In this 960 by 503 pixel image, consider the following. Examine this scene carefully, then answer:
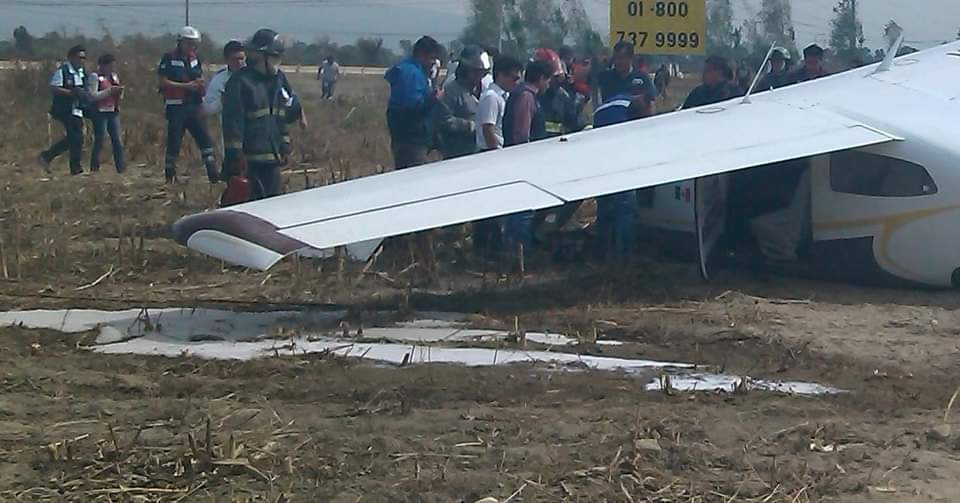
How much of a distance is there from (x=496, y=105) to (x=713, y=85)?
272cm

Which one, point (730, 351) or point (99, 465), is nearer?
point (99, 465)

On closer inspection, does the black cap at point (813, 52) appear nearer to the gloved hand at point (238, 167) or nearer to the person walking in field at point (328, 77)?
the gloved hand at point (238, 167)

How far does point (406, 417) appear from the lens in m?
6.16

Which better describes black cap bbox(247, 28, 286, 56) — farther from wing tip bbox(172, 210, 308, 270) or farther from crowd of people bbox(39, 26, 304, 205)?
wing tip bbox(172, 210, 308, 270)

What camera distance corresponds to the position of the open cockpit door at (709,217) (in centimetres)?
986

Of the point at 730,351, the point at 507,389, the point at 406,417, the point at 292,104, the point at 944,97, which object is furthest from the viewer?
the point at 292,104

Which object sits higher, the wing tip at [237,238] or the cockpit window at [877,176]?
the wing tip at [237,238]

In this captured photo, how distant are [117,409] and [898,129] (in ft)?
18.6

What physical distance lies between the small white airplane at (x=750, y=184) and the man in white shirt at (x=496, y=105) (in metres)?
A: 1.36

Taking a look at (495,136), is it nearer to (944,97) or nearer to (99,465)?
(944,97)

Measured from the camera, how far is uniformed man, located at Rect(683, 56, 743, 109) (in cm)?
1250

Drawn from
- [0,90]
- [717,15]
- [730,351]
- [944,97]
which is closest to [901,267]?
[944,97]

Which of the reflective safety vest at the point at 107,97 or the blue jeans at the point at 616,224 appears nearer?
the blue jeans at the point at 616,224

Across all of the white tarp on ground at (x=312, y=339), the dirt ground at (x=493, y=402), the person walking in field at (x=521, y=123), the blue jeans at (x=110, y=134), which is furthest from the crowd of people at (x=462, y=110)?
the blue jeans at (x=110, y=134)
